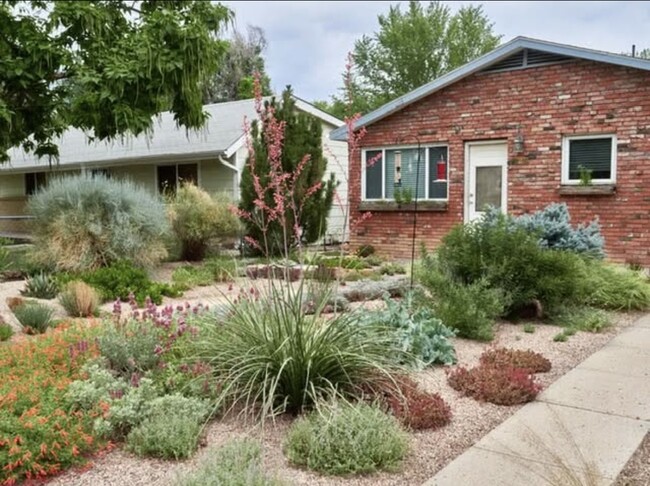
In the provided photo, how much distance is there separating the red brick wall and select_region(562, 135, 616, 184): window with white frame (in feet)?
0.42

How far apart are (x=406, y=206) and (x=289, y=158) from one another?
2.73 m

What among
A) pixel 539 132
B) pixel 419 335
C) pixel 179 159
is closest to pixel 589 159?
pixel 539 132

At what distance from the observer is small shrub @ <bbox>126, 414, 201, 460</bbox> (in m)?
3.13

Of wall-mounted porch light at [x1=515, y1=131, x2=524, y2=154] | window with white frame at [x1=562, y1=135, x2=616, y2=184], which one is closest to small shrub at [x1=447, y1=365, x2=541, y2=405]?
window with white frame at [x1=562, y1=135, x2=616, y2=184]

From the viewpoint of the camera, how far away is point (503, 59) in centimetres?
1189

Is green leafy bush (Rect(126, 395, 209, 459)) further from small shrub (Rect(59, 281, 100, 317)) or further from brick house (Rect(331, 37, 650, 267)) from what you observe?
brick house (Rect(331, 37, 650, 267))

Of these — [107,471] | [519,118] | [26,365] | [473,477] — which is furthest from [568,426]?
[519,118]

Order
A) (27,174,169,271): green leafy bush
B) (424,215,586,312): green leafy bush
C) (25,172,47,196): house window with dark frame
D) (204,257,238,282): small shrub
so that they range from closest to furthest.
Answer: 1. (424,215,586,312): green leafy bush
2. (204,257,238,282): small shrub
3. (27,174,169,271): green leafy bush
4. (25,172,47,196): house window with dark frame

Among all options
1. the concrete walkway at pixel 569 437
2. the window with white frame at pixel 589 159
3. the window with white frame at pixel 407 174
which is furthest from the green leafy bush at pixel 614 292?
the window with white frame at pixel 407 174

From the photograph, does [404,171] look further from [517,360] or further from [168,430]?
[168,430]

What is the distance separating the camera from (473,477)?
289 centimetres

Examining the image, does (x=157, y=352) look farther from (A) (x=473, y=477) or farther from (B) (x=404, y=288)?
(B) (x=404, y=288)

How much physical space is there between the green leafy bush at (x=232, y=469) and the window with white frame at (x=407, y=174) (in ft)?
32.4

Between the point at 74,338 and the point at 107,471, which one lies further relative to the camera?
the point at 74,338
